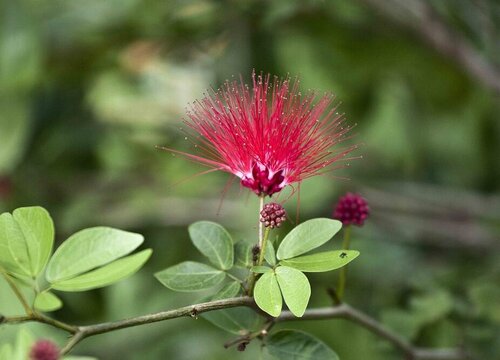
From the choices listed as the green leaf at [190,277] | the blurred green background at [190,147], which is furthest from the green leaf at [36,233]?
the blurred green background at [190,147]

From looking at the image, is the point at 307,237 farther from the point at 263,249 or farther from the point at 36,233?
the point at 36,233

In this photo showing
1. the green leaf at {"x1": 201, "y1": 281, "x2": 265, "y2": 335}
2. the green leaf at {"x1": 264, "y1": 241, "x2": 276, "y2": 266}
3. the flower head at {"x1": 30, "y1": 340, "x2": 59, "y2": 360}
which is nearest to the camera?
the flower head at {"x1": 30, "y1": 340, "x2": 59, "y2": 360}

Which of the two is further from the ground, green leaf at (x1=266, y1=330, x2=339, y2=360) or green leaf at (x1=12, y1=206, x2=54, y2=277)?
green leaf at (x1=12, y1=206, x2=54, y2=277)

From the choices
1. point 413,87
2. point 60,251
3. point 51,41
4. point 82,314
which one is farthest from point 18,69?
point 60,251

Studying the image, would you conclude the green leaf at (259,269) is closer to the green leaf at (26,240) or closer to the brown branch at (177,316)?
the brown branch at (177,316)

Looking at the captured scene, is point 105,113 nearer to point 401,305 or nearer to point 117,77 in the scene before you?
point 117,77

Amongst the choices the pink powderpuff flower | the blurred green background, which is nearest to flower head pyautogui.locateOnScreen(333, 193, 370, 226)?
the pink powderpuff flower

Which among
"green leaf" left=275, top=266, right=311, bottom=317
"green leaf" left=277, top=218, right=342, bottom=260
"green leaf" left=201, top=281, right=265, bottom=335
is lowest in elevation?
"green leaf" left=201, top=281, right=265, bottom=335

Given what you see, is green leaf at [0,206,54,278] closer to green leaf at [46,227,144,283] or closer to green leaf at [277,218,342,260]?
green leaf at [46,227,144,283]
